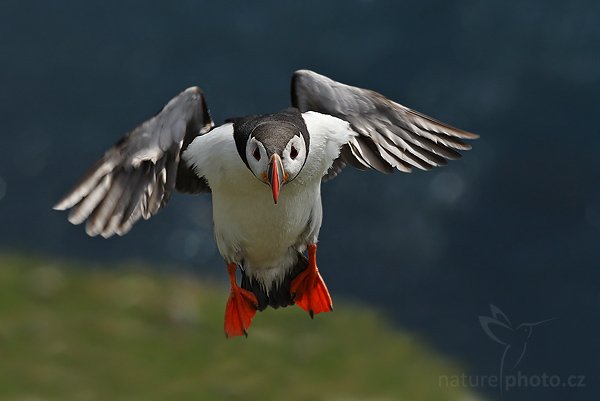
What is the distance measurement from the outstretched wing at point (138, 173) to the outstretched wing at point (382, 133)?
4.11ft

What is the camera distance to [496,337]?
1983cm

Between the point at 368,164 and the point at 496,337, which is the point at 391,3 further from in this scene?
the point at 368,164

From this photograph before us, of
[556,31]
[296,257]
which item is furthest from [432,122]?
[556,31]

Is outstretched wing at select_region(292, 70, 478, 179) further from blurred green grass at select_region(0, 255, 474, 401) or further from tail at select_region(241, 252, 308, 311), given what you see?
blurred green grass at select_region(0, 255, 474, 401)

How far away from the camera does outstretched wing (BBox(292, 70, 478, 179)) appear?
10.0 metres

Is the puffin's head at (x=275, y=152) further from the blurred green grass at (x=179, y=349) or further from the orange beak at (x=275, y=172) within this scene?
the blurred green grass at (x=179, y=349)

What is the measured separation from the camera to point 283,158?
8281mm

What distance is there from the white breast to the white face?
1.37 ft

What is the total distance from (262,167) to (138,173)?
144cm

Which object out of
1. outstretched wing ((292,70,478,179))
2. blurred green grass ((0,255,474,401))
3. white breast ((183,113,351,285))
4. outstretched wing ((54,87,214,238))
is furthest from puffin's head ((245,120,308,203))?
blurred green grass ((0,255,474,401))

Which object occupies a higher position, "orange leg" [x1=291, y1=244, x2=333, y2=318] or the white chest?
the white chest

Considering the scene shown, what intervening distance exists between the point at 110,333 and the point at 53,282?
2371 millimetres

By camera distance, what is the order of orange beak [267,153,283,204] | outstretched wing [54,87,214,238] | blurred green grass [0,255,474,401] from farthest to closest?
blurred green grass [0,255,474,401] < outstretched wing [54,87,214,238] < orange beak [267,153,283,204]

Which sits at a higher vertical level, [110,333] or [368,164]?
[368,164]
